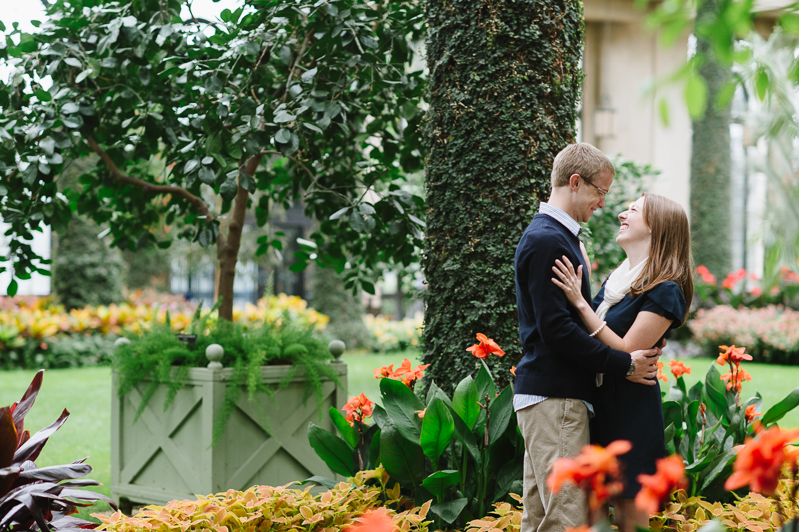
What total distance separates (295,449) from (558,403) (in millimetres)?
1861

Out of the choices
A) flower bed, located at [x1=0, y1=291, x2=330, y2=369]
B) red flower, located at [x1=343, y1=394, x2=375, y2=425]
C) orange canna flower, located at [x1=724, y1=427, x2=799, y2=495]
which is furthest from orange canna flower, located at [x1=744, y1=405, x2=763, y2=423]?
flower bed, located at [x1=0, y1=291, x2=330, y2=369]

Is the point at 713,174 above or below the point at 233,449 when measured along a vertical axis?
above

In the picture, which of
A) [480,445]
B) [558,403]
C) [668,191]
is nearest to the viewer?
[558,403]

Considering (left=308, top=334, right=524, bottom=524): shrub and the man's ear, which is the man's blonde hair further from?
(left=308, top=334, right=524, bottom=524): shrub

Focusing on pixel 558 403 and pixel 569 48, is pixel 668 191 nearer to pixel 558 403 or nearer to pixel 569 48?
pixel 569 48

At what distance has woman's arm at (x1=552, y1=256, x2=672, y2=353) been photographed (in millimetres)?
1963

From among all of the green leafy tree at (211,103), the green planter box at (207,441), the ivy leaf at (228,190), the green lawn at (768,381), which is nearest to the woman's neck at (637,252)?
the green leafy tree at (211,103)

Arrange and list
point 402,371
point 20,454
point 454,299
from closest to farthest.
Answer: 1. point 20,454
2. point 402,371
3. point 454,299

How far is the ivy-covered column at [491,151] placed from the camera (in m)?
3.01

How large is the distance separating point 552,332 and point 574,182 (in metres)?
0.50

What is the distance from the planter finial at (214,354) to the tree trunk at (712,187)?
12.4 meters

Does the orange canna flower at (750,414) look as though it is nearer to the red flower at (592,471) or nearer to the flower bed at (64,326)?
the red flower at (592,471)

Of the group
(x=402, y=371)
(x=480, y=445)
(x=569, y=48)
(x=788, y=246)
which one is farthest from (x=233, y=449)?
(x=788, y=246)

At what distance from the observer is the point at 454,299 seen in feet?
10.2
